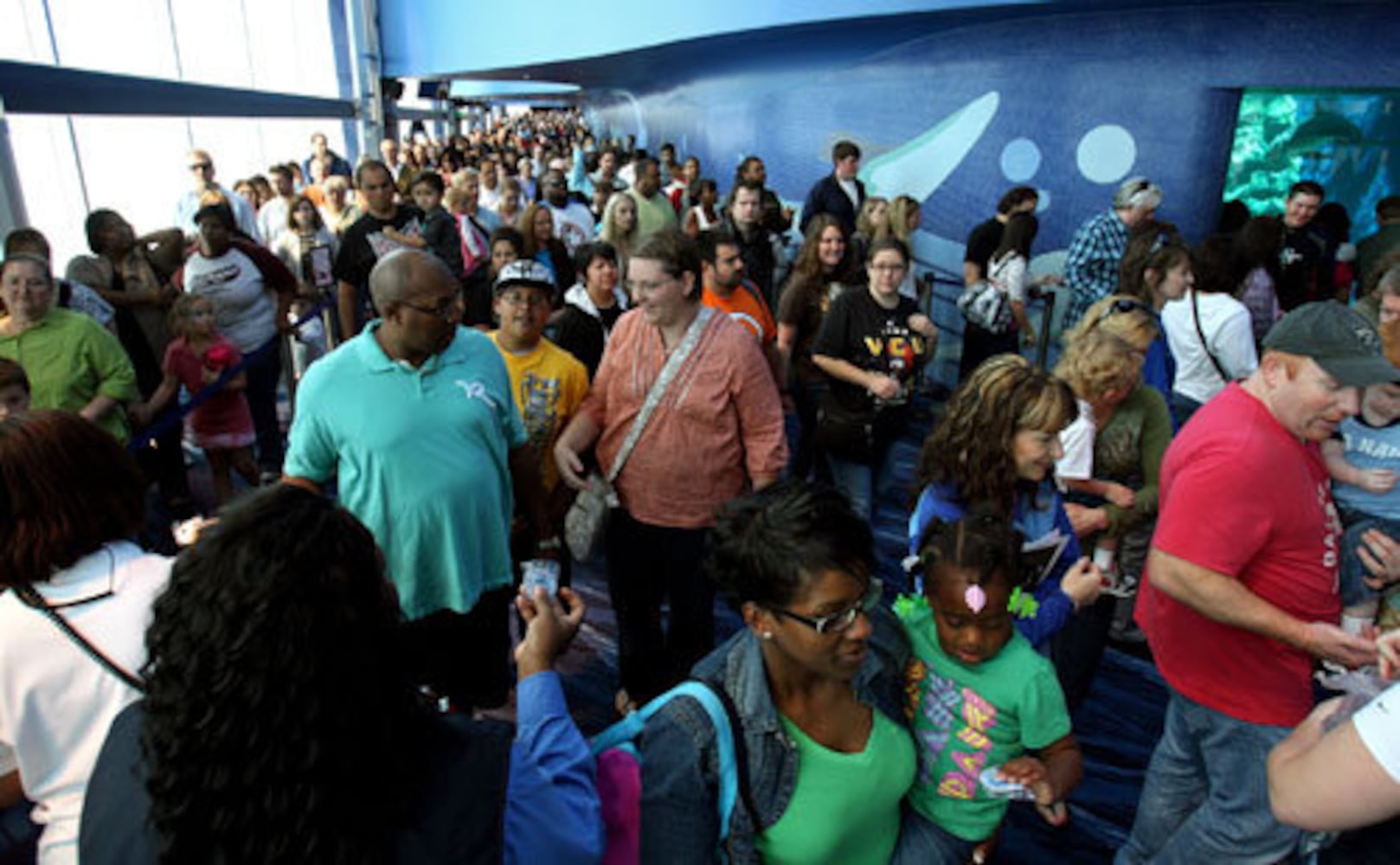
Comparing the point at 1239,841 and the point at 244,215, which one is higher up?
the point at 244,215

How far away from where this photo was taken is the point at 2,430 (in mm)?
1619

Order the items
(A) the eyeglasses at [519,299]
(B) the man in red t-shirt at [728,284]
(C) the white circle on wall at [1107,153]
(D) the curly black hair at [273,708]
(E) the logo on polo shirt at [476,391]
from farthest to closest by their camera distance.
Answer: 1. (C) the white circle on wall at [1107,153]
2. (B) the man in red t-shirt at [728,284]
3. (A) the eyeglasses at [519,299]
4. (E) the logo on polo shirt at [476,391]
5. (D) the curly black hair at [273,708]

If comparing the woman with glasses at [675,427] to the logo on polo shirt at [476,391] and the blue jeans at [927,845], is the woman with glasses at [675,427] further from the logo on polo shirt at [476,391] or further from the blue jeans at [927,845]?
the blue jeans at [927,845]

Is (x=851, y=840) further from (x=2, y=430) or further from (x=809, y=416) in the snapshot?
(x=809, y=416)

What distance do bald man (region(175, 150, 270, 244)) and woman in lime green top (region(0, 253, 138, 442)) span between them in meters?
3.73

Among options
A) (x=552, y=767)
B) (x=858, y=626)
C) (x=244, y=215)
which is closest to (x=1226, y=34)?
(x=858, y=626)

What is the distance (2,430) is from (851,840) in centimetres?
183

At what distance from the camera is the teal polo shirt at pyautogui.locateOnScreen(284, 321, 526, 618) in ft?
7.66

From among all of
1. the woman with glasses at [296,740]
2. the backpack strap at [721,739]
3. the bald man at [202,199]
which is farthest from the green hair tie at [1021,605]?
the bald man at [202,199]

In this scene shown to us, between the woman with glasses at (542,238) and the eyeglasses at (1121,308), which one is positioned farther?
the woman with glasses at (542,238)

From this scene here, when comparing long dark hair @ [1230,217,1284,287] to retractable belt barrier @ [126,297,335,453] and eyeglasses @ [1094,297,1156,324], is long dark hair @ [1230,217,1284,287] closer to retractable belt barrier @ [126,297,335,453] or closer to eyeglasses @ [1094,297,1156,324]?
eyeglasses @ [1094,297,1156,324]

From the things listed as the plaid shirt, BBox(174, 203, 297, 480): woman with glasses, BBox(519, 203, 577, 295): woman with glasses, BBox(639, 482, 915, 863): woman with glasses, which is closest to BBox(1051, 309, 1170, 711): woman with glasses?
BBox(639, 482, 915, 863): woman with glasses

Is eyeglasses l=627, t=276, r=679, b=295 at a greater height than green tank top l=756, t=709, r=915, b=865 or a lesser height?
greater

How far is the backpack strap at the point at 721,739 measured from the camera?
56.0 inches
